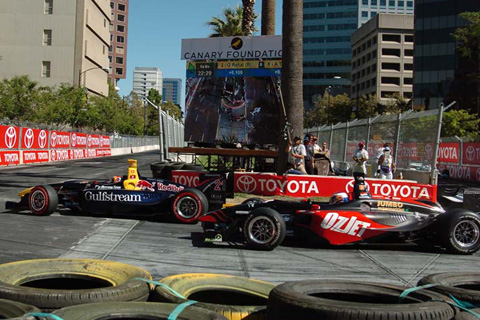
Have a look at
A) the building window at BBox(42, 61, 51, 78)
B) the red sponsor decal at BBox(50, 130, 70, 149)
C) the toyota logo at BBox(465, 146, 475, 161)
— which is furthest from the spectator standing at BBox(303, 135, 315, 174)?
the building window at BBox(42, 61, 51, 78)

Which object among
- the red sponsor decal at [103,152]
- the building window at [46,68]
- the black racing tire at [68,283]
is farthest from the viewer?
the building window at [46,68]

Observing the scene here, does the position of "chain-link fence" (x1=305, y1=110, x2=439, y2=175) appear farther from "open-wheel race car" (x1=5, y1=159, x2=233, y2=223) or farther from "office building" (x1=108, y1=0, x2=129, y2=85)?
"office building" (x1=108, y1=0, x2=129, y2=85)

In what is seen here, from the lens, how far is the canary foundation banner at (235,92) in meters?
24.5

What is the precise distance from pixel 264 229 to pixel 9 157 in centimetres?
2585

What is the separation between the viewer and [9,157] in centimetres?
3080

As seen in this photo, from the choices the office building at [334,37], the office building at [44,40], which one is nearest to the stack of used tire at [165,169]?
A: the office building at [44,40]

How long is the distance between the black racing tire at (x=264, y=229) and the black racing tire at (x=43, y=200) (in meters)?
4.38

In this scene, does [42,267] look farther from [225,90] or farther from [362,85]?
[362,85]

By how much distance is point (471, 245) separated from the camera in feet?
28.9

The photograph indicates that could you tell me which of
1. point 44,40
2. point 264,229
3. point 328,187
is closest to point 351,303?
point 264,229

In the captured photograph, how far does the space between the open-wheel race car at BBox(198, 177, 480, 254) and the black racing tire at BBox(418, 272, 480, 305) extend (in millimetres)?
3720

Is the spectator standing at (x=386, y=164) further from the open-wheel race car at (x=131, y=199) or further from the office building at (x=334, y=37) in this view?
the office building at (x=334, y=37)

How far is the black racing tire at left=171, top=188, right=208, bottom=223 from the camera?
10727 mm

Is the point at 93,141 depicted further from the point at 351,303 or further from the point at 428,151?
the point at 351,303
